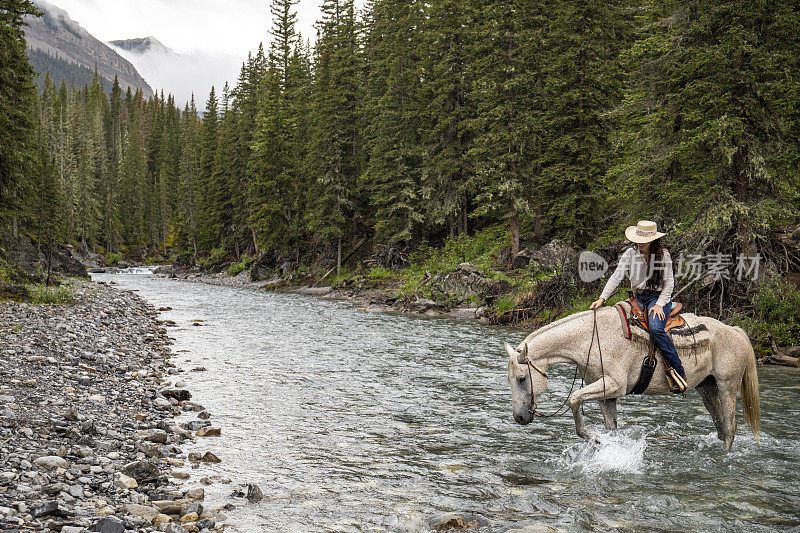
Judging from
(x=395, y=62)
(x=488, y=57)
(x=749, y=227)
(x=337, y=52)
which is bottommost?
(x=749, y=227)

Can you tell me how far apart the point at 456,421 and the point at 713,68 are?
14415 millimetres

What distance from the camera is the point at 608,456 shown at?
7.23 metres

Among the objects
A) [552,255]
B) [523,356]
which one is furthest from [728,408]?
[552,255]

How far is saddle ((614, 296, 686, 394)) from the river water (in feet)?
2.88

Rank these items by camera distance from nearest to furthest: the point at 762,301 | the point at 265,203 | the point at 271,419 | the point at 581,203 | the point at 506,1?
the point at 271,419 < the point at 762,301 < the point at 581,203 < the point at 506,1 < the point at 265,203

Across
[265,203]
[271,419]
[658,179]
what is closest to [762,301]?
[658,179]

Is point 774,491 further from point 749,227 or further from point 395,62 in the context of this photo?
point 395,62

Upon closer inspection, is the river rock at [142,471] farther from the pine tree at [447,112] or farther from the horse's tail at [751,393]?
the pine tree at [447,112]

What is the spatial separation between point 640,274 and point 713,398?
7.93 ft

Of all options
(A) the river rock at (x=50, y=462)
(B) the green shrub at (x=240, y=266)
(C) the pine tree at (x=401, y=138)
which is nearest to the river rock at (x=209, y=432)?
(A) the river rock at (x=50, y=462)

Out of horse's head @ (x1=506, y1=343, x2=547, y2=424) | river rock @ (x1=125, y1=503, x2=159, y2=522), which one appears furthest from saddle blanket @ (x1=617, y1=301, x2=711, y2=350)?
river rock @ (x1=125, y1=503, x2=159, y2=522)

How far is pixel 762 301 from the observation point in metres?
15.5

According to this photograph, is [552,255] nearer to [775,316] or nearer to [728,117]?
[775,316]

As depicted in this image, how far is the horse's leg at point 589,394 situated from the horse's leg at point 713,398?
1.88 m
